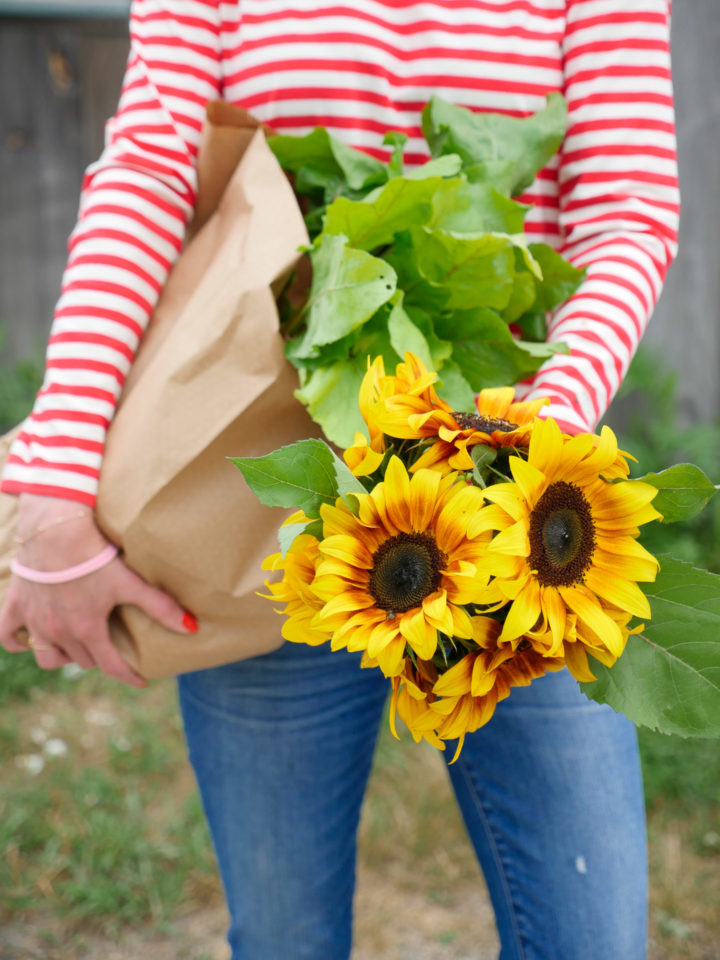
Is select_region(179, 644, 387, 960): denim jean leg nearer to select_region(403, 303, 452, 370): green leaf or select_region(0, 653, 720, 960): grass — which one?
select_region(403, 303, 452, 370): green leaf

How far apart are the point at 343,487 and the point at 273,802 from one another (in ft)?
2.01

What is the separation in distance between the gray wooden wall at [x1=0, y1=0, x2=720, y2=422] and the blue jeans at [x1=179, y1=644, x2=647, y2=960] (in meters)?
2.30

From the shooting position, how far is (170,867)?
2.16 m

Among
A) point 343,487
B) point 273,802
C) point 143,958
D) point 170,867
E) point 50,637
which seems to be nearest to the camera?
point 343,487

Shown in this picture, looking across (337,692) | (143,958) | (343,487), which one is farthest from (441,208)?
(143,958)

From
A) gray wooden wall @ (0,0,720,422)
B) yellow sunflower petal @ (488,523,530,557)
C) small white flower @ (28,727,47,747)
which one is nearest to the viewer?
yellow sunflower petal @ (488,523,530,557)

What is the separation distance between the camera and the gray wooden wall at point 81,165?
296cm

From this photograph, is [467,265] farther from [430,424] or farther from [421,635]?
[421,635]

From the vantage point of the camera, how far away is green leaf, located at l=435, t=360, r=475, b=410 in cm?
92

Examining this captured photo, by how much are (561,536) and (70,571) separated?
528mm

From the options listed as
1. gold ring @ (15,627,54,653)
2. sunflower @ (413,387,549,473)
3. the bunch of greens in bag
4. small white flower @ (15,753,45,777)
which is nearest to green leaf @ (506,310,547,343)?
the bunch of greens in bag

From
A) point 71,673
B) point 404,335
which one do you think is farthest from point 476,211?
point 71,673

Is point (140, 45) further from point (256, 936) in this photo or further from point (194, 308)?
point (256, 936)

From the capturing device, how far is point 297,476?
69cm
